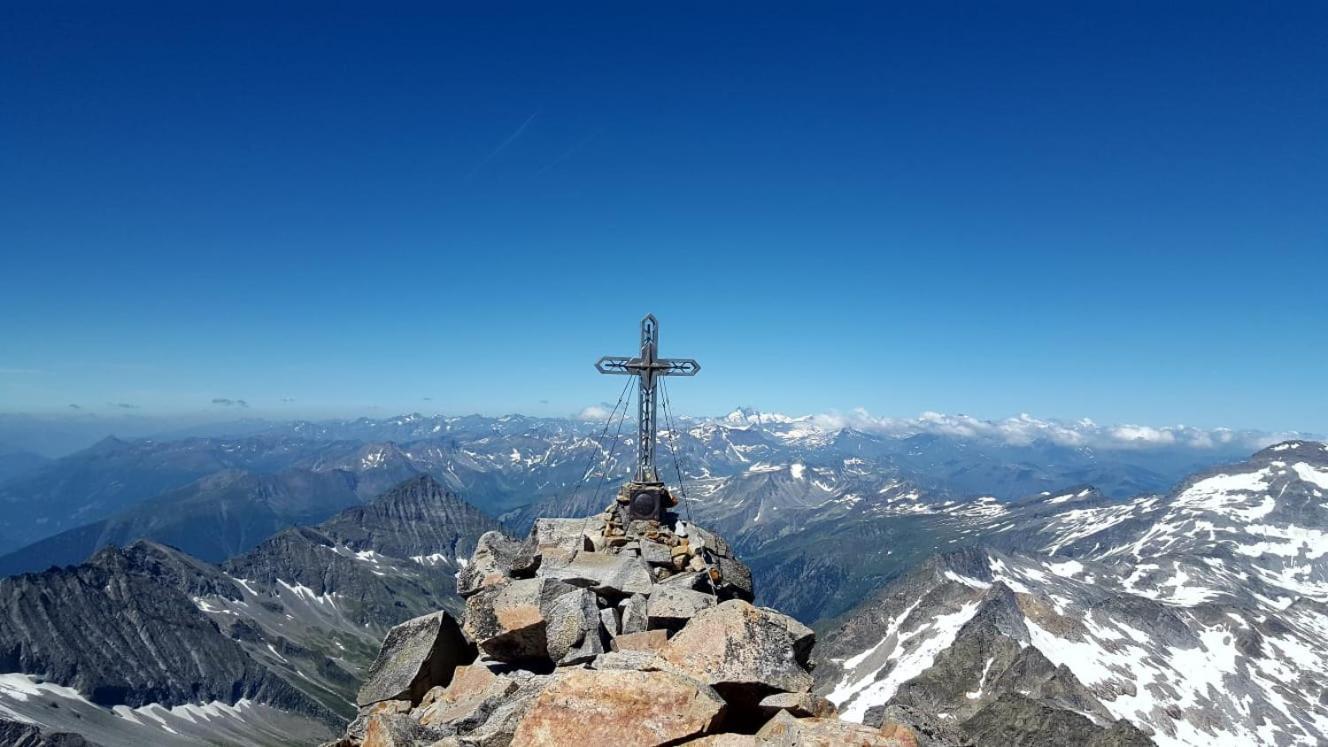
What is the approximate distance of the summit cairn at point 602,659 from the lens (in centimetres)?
1049

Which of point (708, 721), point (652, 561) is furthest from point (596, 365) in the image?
point (708, 721)

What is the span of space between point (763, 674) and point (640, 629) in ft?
13.6

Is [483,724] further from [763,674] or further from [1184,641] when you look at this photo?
[1184,641]

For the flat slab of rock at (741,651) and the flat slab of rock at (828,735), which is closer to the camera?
the flat slab of rock at (828,735)

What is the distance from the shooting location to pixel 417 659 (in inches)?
615

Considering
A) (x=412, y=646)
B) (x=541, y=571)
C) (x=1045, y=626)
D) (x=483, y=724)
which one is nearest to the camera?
(x=483, y=724)

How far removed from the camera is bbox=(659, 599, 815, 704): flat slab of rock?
12.7 meters

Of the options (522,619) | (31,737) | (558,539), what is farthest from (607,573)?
(31,737)

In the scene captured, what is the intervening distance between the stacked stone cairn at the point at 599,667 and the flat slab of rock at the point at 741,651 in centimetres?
2

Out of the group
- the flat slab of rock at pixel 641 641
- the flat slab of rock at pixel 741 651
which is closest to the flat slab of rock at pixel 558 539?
the flat slab of rock at pixel 641 641

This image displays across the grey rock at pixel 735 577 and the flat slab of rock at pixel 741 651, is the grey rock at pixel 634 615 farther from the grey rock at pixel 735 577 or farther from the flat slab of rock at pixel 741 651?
the grey rock at pixel 735 577

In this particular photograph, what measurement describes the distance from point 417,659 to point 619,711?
7095 mm

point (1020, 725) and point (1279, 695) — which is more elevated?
point (1020, 725)

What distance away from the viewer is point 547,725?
34.3 feet
